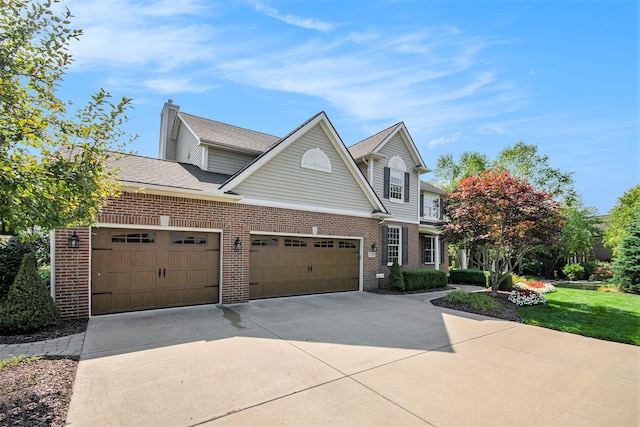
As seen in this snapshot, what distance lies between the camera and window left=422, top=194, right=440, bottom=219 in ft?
62.6

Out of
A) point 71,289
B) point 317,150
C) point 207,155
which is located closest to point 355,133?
point 317,150

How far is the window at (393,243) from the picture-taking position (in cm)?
1525

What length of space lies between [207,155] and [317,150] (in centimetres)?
407

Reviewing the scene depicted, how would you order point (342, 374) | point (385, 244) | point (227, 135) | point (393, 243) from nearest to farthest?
point (342, 374), point (227, 135), point (385, 244), point (393, 243)

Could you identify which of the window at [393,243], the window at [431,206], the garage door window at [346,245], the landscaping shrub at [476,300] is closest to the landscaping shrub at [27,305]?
the garage door window at [346,245]

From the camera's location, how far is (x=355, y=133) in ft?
65.9

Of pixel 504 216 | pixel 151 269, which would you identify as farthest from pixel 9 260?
pixel 504 216

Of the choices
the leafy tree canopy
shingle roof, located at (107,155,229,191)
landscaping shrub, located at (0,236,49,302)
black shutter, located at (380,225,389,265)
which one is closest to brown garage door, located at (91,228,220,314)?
shingle roof, located at (107,155,229,191)

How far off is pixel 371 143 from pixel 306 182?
20.3 ft

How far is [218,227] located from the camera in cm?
905

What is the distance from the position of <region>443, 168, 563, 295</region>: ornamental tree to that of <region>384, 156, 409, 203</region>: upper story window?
390cm

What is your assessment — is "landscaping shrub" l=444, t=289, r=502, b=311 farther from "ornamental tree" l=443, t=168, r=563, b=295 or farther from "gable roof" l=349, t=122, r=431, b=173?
"gable roof" l=349, t=122, r=431, b=173

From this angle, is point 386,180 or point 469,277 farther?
point 469,277

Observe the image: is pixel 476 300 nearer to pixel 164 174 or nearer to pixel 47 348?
pixel 164 174
